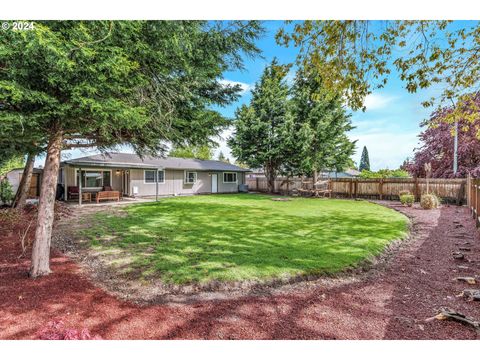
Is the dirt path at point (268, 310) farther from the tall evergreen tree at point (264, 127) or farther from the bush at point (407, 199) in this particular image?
the tall evergreen tree at point (264, 127)

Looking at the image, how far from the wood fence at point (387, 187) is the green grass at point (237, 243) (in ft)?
22.9

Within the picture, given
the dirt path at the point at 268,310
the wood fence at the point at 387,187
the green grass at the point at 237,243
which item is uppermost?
the wood fence at the point at 387,187

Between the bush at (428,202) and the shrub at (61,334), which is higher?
the bush at (428,202)

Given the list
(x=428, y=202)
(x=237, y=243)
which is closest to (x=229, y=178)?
(x=428, y=202)

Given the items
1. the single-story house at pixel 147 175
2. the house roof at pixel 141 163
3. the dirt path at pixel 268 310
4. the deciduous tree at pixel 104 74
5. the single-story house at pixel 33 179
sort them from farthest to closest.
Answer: the single-story house at pixel 33 179, the single-story house at pixel 147 175, the house roof at pixel 141 163, the deciduous tree at pixel 104 74, the dirt path at pixel 268 310

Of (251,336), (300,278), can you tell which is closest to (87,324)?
(251,336)

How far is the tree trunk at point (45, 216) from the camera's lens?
3.96 m

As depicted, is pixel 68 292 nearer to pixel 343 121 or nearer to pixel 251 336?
pixel 251 336

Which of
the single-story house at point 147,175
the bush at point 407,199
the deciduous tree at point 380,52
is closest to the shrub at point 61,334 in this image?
the deciduous tree at point 380,52

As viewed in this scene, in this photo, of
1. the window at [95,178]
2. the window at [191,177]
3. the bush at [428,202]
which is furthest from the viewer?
the window at [191,177]

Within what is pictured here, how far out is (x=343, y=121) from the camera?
62.4 feet

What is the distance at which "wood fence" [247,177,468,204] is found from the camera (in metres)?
13.2

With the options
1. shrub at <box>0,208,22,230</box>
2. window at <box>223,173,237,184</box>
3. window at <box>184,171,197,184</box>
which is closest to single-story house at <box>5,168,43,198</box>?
shrub at <box>0,208,22,230</box>
